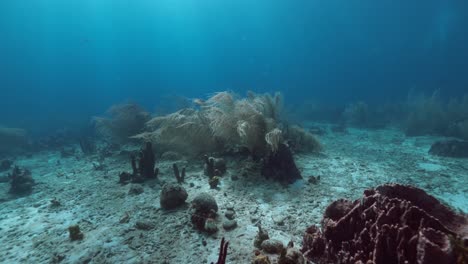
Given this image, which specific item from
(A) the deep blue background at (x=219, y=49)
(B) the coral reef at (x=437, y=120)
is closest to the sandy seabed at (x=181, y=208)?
(B) the coral reef at (x=437, y=120)

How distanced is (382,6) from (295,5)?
22628mm

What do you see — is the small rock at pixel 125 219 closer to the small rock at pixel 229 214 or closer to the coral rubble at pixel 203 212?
the coral rubble at pixel 203 212

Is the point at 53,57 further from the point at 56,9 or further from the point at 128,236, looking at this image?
the point at 128,236

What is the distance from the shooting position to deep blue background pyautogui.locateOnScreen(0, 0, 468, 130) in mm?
62625

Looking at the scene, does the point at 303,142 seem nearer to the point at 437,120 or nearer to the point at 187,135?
the point at 187,135

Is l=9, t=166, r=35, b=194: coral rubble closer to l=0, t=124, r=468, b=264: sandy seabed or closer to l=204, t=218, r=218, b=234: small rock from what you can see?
l=0, t=124, r=468, b=264: sandy seabed

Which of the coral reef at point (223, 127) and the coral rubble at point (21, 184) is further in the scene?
the coral rubble at point (21, 184)

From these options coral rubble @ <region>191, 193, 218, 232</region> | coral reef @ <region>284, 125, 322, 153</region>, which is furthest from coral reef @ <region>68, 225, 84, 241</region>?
coral reef @ <region>284, 125, 322, 153</region>

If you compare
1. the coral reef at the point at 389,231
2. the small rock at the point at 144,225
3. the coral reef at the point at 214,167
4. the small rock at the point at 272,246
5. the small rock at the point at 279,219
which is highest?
the coral reef at the point at 214,167

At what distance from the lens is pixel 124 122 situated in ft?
43.7

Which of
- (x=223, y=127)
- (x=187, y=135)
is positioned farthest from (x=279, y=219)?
(x=187, y=135)

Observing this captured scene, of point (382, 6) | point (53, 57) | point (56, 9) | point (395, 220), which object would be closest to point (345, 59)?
point (382, 6)

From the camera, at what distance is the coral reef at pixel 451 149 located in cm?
986

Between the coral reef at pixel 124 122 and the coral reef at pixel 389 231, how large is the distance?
11209 millimetres
